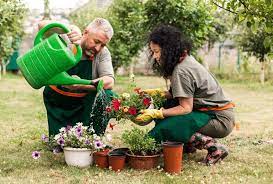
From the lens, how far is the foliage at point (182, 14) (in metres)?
8.94

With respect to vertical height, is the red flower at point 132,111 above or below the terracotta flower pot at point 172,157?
above

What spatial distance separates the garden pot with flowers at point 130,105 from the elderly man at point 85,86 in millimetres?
271

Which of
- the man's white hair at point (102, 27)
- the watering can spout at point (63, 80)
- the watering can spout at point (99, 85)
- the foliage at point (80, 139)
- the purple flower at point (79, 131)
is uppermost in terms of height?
the man's white hair at point (102, 27)

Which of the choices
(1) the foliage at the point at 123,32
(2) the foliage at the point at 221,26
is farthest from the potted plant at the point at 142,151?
(2) the foliage at the point at 221,26

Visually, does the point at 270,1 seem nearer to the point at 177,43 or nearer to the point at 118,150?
the point at 177,43

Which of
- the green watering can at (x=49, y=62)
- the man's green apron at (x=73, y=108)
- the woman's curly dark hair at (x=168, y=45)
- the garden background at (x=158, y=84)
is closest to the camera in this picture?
the green watering can at (x=49, y=62)

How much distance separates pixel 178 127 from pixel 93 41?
0.98 metres

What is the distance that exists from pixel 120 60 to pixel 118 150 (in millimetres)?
8975

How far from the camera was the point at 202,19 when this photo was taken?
925 centimetres

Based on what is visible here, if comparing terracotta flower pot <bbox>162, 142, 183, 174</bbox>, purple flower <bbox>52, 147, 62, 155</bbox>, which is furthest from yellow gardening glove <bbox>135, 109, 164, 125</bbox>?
purple flower <bbox>52, 147, 62, 155</bbox>

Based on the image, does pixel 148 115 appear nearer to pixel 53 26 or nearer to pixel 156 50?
pixel 156 50

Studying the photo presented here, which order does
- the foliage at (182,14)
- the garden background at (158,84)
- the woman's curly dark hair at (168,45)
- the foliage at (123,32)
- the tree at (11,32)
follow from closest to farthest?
1. the garden background at (158,84)
2. the woman's curly dark hair at (168,45)
3. the foliage at (182,14)
4. the foliage at (123,32)
5. the tree at (11,32)

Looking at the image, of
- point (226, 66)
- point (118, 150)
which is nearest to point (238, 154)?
point (118, 150)

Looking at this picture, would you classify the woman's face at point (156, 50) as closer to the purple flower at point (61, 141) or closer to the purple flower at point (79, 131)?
the purple flower at point (79, 131)
